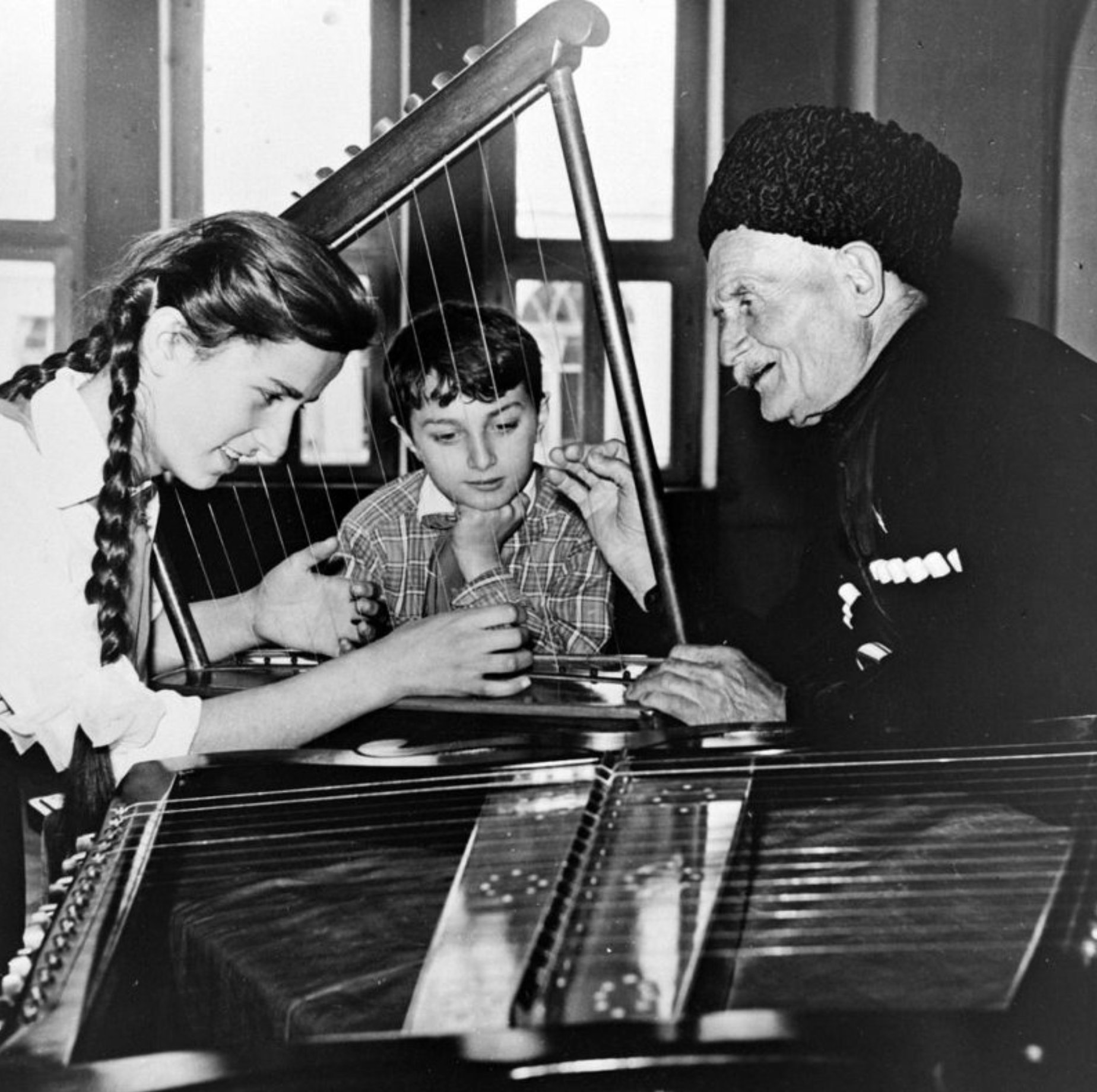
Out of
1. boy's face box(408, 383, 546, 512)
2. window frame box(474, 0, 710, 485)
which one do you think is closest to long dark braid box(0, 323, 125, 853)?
boy's face box(408, 383, 546, 512)

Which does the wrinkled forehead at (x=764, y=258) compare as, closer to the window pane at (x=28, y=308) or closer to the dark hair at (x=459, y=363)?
the dark hair at (x=459, y=363)

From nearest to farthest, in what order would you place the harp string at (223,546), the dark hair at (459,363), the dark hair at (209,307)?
the dark hair at (209,307) < the dark hair at (459,363) < the harp string at (223,546)

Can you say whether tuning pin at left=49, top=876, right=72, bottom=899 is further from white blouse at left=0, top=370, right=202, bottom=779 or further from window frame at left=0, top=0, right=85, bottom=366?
window frame at left=0, top=0, right=85, bottom=366

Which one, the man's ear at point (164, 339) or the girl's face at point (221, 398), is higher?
the man's ear at point (164, 339)

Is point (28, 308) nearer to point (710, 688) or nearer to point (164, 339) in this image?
point (164, 339)

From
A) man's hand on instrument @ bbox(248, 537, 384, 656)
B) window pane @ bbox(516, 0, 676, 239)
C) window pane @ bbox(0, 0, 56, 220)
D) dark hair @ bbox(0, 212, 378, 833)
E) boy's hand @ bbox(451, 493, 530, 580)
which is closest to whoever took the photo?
dark hair @ bbox(0, 212, 378, 833)

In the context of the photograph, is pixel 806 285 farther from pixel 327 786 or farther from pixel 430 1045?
pixel 430 1045

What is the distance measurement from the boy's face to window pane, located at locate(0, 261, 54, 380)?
56 centimetres

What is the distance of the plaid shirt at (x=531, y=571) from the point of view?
6.27 feet

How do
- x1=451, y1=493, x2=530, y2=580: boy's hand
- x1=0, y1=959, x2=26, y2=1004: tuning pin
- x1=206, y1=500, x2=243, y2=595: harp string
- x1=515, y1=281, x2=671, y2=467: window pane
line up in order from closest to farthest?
x1=0, y1=959, x2=26, y2=1004: tuning pin → x1=451, y1=493, x2=530, y2=580: boy's hand → x1=206, y1=500, x2=243, y2=595: harp string → x1=515, y1=281, x2=671, y2=467: window pane

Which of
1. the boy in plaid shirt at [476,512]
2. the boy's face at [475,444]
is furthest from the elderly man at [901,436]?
the boy's face at [475,444]

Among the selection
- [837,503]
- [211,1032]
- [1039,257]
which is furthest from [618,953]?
[1039,257]

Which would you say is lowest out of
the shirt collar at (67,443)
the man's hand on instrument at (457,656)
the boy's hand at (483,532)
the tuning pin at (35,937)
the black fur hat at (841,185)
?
the tuning pin at (35,937)

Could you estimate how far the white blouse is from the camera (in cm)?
124
